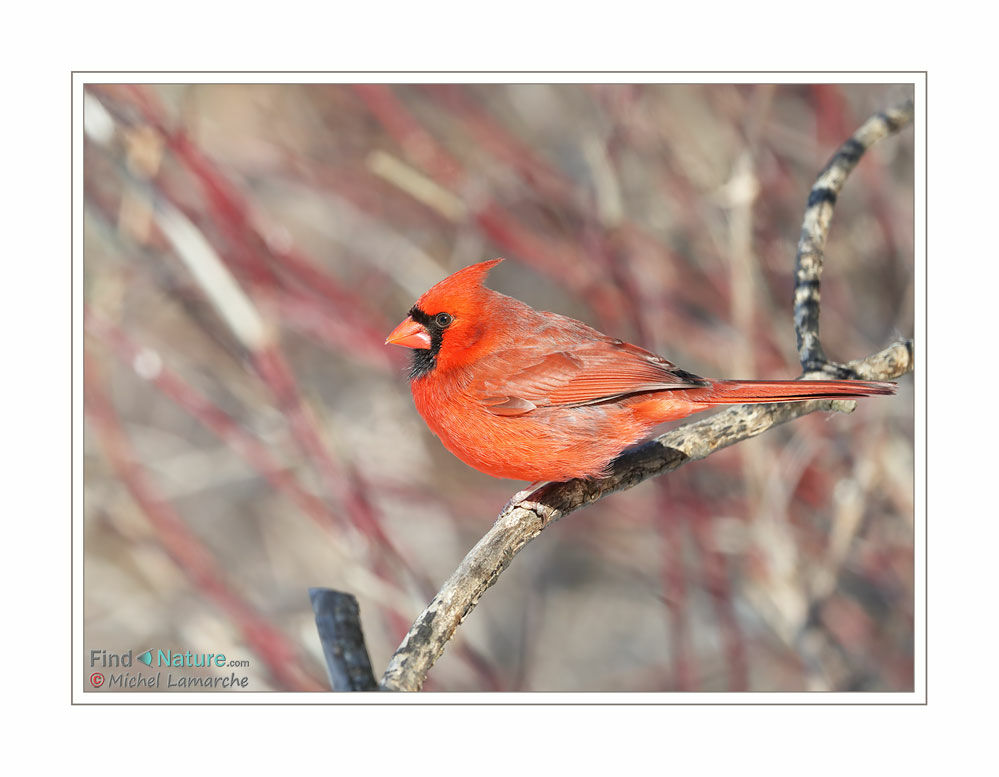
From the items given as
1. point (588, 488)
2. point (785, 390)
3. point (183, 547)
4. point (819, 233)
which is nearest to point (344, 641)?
point (588, 488)

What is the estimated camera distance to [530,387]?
6.98ft

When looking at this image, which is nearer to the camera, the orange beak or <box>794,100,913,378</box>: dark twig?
the orange beak

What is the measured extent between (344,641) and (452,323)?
769mm

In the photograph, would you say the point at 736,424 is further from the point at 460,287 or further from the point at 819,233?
the point at 460,287

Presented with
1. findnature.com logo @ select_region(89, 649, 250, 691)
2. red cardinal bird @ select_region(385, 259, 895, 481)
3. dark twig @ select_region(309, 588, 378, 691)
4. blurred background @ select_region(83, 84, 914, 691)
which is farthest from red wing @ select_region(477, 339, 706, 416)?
findnature.com logo @ select_region(89, 649, 250, 691)

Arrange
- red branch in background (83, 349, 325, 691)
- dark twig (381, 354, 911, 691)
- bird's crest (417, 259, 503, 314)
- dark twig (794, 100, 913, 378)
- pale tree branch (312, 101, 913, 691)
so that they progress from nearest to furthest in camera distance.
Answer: dark twig (381, 354, 911, 691)
pale tree branch (312, 101, 913, 691)
bird's crest (417, 259, 503, 314)
dark twig (794, 100, 913, 378)
red branch in background (83, 349, 325, 691)

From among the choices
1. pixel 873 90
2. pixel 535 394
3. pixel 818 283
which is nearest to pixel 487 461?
pixel 535 394

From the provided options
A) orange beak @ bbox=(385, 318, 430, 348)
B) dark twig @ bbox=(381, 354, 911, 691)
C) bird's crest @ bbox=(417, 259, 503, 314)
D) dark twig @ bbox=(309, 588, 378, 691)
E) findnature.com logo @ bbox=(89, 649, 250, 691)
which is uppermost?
bird's crest @ bbox=(417, 259, 503, 314)

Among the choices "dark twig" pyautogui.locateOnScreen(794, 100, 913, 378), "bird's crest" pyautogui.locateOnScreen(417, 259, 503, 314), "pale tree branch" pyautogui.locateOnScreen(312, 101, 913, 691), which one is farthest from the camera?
"dark twig" pyautogui.locateOnScreen(794, 100, 913, 378)

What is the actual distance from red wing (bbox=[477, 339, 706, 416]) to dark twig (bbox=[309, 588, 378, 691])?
55cm

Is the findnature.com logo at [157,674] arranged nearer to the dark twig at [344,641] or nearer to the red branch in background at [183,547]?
the red branch in background at [183,547]

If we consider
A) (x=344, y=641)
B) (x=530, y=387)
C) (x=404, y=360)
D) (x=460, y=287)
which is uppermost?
(x=460, y=287)

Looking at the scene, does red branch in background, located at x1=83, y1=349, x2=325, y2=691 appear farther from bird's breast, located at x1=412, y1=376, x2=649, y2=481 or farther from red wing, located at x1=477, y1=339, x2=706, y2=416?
red wing, located at x1=477, y1=339, x2=706, y2=416

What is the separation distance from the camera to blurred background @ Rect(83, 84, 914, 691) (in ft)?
8.93
